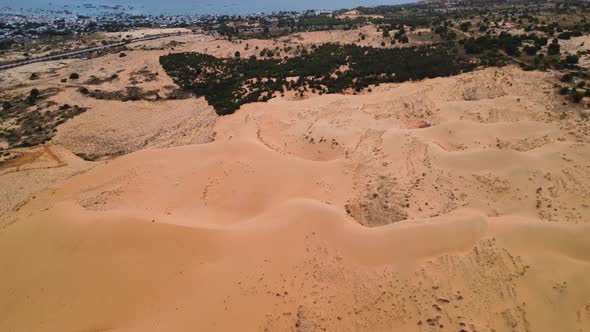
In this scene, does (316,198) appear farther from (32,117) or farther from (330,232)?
(32,117)

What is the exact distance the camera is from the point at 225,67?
1698 inches

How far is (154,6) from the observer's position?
149m

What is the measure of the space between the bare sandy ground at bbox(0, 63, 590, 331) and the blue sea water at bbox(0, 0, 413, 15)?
122m

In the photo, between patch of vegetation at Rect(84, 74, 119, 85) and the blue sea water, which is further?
the blue sea water

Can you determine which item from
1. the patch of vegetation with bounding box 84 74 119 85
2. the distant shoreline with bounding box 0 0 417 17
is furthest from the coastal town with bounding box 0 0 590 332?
the distant shoreline with bounding box 0 0 417 17

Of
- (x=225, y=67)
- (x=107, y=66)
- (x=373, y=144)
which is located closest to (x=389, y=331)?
(x=373, y=144)

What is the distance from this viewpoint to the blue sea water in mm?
132000

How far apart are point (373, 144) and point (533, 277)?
1138 centimetres

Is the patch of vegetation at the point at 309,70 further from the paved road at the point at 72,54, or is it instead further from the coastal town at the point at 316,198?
the paved road at the point at 72,54

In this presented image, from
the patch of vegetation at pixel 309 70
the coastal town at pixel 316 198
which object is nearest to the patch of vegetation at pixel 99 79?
the coastal town at pixel 316 198

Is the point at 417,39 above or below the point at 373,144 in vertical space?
above

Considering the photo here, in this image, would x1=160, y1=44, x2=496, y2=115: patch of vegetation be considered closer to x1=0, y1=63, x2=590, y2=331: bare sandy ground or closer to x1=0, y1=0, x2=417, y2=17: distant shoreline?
x1=0, y1=63, x2=590, y2=331: bare sandy ground

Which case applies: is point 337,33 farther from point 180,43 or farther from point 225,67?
point 180,43

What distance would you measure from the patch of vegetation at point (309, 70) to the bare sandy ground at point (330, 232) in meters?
9.09
